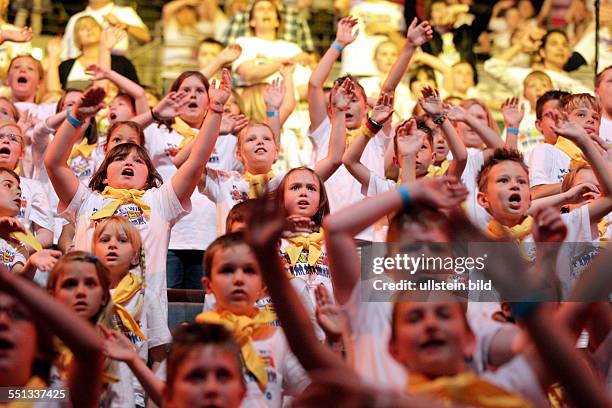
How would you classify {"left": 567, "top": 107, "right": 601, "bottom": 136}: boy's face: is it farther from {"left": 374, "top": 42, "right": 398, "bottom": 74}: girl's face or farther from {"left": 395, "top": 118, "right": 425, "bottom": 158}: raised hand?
{"left": 374, "top": 42, "right": 398, "bottom": 74}: girl's face

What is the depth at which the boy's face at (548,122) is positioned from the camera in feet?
25.0

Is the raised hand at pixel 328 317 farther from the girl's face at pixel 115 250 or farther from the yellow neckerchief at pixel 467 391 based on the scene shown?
the girl's face at pixel 115 250

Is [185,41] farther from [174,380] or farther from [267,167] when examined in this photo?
[174,380]

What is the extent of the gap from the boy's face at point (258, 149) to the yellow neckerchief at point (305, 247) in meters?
1.04

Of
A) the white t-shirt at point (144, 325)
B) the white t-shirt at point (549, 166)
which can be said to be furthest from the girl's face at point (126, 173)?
the white t-shirt at point (549, 166)

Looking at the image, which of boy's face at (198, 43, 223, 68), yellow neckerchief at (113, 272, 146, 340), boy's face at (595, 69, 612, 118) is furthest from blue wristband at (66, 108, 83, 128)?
boy's face at (198, 43, 223, 68)

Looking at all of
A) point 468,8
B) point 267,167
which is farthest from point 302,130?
point 468,8

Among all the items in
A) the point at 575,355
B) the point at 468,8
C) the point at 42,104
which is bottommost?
the point at 575,355

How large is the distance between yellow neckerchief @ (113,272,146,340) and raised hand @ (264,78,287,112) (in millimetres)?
2501

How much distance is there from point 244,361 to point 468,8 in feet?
25.5

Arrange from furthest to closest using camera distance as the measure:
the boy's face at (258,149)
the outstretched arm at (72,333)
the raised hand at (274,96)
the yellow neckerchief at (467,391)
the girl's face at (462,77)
→ the girl's face at (462,77) < the raised hand at (274,96) < the boy's face at (258,149) < the outstretched arm at (72,333) < the yellow neckerchief at (467,391)

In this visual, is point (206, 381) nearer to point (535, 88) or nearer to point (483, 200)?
point (483, 200)

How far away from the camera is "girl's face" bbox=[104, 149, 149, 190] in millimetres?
6324

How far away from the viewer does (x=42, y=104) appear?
8828 mm
